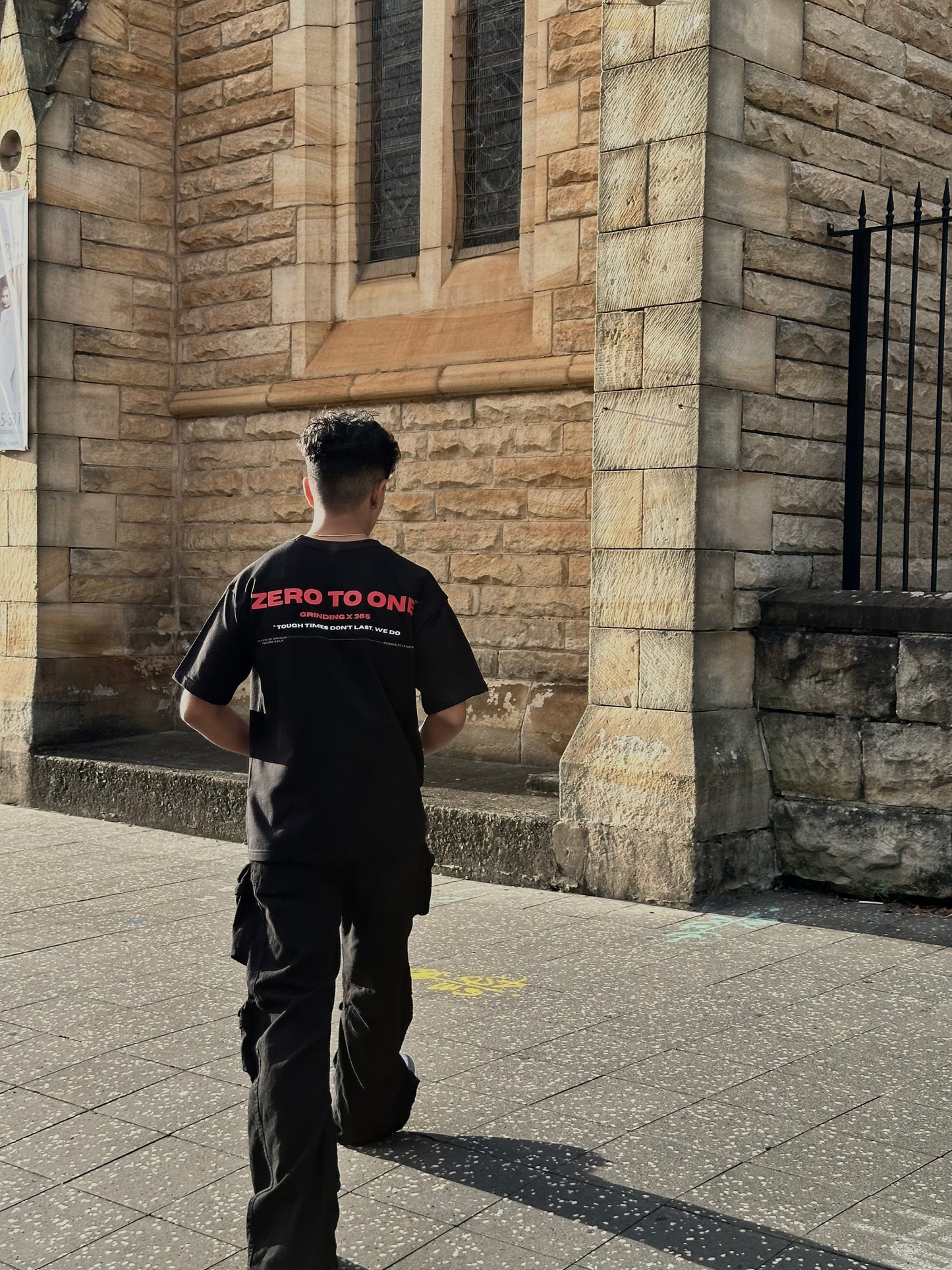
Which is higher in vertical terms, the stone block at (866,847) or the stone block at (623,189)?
the stone block at (623,189)

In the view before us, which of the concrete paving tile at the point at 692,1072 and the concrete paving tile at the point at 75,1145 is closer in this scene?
the concrete paving tile at the point at 75,1145

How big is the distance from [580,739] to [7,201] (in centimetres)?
545

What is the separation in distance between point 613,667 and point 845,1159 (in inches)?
127

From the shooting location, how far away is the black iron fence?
6.77 m

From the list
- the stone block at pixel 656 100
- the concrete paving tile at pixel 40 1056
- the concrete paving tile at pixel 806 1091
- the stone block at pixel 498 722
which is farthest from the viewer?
the stone block at pixel 498 722

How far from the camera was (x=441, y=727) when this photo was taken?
347 cm

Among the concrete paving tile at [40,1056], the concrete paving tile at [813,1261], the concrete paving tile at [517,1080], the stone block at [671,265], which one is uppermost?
the stone block at [671,265]

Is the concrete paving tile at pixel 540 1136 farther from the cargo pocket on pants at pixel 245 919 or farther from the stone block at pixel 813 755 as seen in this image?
the stone block at pixel 813 755

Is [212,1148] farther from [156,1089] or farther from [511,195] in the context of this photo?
[511,195]

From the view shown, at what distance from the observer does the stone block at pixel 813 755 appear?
643cm

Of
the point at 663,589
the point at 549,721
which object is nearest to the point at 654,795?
the point at 663,589

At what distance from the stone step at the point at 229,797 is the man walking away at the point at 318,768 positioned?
3.43 metres

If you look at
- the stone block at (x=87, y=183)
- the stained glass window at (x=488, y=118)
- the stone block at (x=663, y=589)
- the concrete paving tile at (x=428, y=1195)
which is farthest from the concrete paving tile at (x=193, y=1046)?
the stone block at (x=87, y=183)

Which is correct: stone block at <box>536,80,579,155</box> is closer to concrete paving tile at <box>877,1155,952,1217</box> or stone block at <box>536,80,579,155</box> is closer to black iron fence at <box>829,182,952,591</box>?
black iron fence at <box>829,182,952,591</box>
